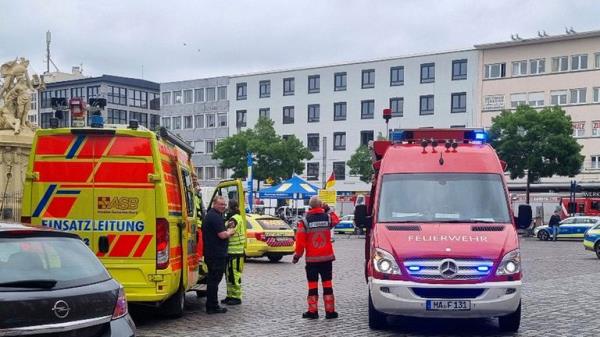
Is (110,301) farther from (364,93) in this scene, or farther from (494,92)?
(364,93)

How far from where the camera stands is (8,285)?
5.55 meters

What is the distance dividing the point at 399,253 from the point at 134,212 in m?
3.43

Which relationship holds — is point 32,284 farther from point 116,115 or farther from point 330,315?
point 116,115

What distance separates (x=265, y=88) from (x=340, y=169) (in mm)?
12212

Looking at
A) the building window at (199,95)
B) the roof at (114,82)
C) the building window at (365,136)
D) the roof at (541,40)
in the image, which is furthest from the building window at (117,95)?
the roof at (541,40)

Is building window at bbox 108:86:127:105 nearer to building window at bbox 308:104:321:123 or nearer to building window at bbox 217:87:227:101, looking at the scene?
building window at bbox 217:87:227:101

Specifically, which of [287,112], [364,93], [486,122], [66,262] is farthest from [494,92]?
[66,262]

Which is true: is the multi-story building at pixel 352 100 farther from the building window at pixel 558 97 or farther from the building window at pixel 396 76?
the building window at pixel 558 97

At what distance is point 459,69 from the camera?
68.1 metres

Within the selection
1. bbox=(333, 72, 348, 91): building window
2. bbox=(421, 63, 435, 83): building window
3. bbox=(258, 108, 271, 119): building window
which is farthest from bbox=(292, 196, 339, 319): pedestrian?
bbox=(258, 108, 271, 119): building window

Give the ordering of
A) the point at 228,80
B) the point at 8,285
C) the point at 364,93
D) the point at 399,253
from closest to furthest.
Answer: the point at 8,285, the point at 399,253, the point at 364,93, the point at 228,80

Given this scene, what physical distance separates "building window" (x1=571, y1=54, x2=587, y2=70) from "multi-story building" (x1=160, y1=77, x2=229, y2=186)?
35.5 m

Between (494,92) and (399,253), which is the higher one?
(494,92)

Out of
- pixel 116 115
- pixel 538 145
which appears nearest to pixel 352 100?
pixel 538 145
